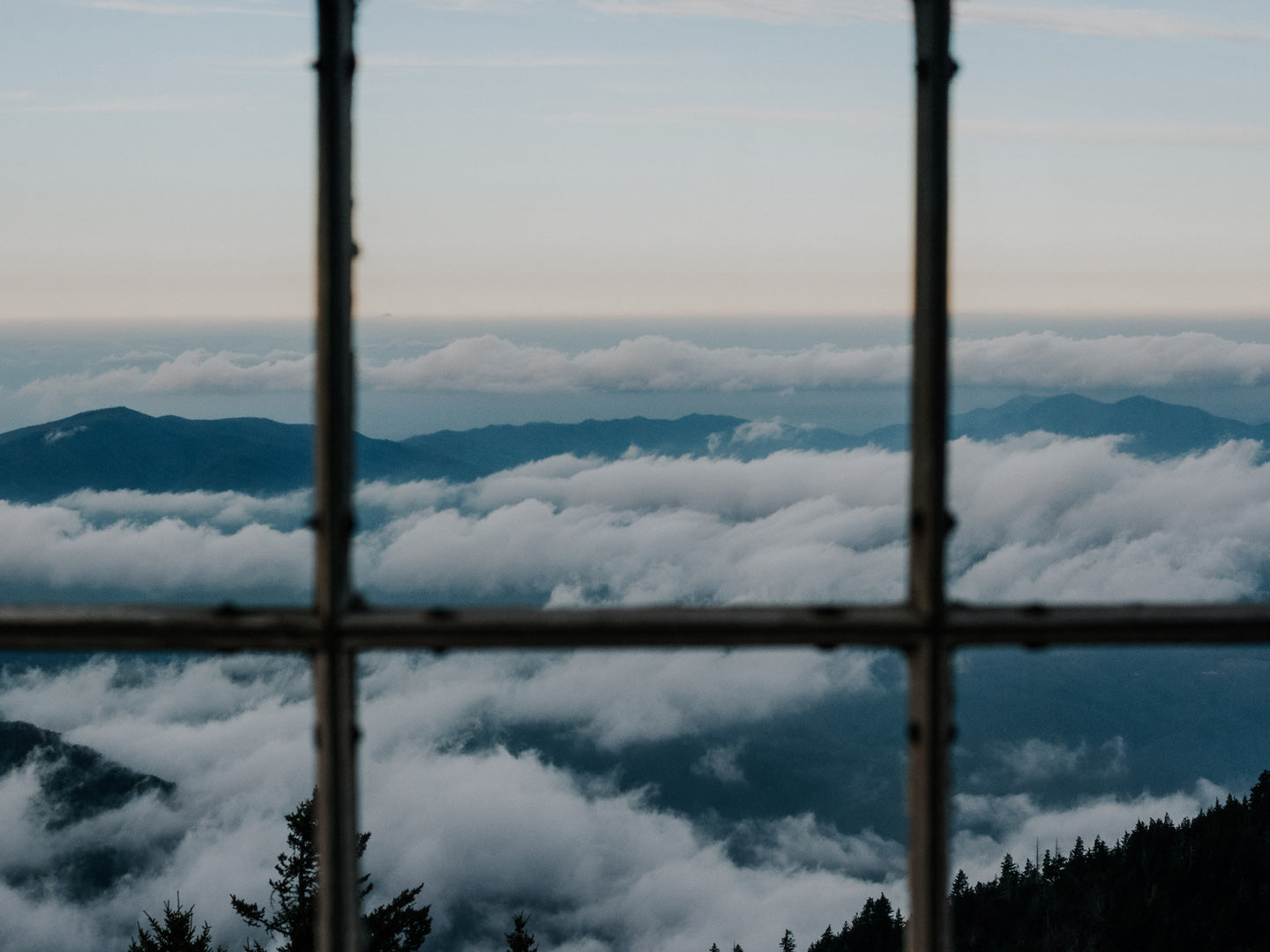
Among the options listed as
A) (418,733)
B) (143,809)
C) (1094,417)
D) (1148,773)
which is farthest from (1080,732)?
(143,809)

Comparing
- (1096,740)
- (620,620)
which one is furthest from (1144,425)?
(620,620)

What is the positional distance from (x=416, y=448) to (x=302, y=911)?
26228mm

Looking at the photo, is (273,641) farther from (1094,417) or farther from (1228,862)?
(1094,417)

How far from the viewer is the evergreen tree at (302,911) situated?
1203 cm

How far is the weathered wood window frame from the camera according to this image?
1.55 metres

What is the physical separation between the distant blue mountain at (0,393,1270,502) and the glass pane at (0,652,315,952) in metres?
14.2

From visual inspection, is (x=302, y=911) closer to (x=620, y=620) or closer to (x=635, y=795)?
(x=620, y=620)

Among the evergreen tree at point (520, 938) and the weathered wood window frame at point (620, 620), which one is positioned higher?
the weathered wood window frame at point (620, 620)

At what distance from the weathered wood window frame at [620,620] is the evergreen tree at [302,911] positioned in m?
8.47

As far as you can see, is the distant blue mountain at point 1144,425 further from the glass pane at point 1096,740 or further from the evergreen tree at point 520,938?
the evergreen tree at point 520,938

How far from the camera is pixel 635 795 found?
134125 mm

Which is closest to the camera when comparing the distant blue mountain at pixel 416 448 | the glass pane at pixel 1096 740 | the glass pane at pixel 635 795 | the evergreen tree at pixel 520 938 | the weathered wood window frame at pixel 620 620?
the weathered wood window frame at pixel 620 620

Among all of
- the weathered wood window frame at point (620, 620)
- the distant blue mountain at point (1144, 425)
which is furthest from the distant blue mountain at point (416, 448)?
the weathered wood window frame at point (620, 620)

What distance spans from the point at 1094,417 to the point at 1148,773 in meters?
51.5
